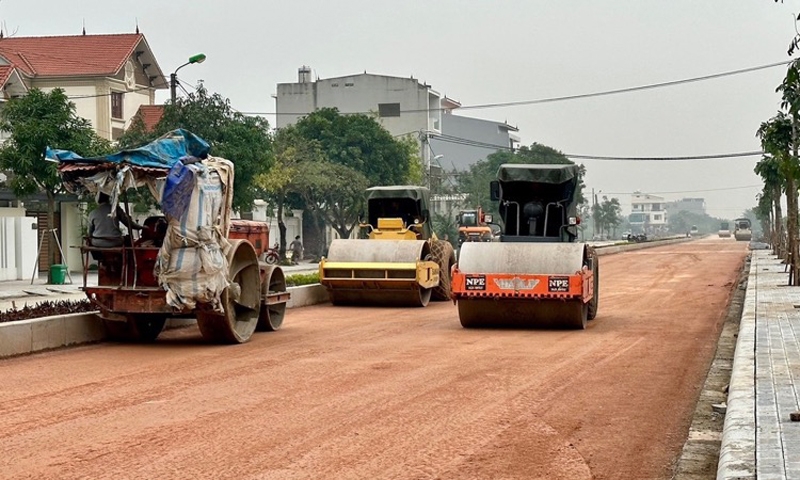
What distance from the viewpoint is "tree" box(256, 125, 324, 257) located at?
162 feet

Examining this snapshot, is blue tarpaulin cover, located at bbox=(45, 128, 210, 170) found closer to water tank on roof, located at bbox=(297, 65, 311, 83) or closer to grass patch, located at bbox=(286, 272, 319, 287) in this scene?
grass patch, located at bbox=(286, 272, 319, 287)

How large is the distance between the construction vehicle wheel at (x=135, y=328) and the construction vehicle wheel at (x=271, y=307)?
1.61 metres

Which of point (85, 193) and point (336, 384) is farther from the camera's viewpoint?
point (85, 193)

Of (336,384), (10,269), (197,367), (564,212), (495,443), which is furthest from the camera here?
(10,269)

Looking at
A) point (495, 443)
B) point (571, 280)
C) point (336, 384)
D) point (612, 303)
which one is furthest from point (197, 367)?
point (612, 303)

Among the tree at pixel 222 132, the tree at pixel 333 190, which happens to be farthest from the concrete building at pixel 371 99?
the tree at pixel 222 132

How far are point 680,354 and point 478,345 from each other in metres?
2.70

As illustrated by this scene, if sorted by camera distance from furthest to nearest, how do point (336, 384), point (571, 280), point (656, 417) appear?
point (571, 280), point (336, 384), point (656, 417)

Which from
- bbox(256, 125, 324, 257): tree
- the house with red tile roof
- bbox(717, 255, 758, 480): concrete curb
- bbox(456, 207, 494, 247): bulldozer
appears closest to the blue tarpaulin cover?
bbox(717, 255, 758, 480): concrete curb

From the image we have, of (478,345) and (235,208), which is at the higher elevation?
(235,208)

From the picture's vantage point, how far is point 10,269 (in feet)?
107

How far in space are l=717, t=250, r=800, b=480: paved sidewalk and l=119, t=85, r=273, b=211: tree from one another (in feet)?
74.7

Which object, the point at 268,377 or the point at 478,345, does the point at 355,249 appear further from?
the point at 268,377

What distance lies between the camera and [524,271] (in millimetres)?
17000
